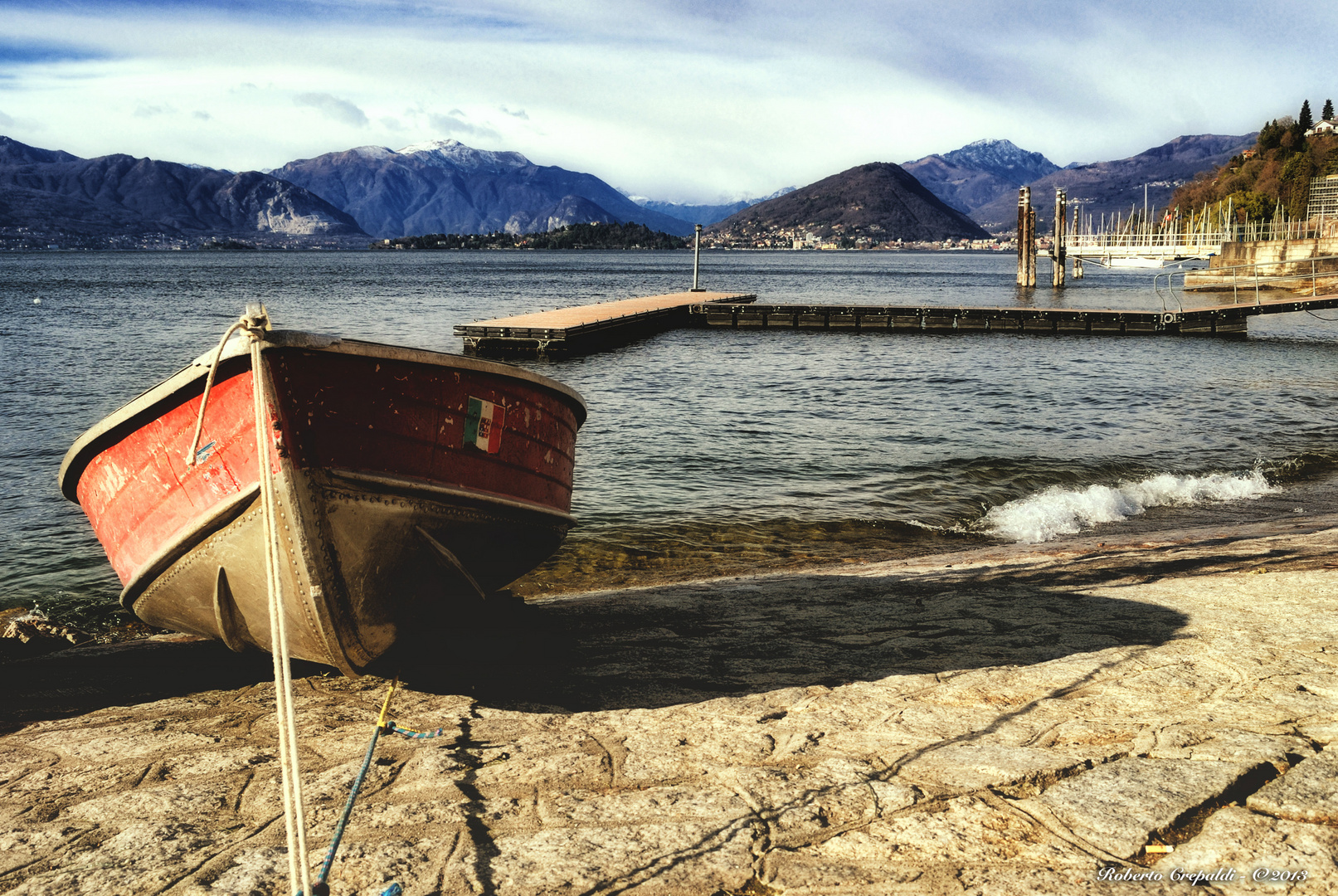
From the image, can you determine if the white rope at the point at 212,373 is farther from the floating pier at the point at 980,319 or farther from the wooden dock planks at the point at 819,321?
the floating pier at the point at 980,319

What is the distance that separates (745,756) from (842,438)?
40.4 ft

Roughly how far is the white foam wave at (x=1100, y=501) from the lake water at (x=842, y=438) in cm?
4

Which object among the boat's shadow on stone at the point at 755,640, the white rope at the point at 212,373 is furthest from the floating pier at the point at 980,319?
the white rope at the point at 212,373

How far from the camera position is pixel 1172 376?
23.9m

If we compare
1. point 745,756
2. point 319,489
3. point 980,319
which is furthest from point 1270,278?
point 319,489

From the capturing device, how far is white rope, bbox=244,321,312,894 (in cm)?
292

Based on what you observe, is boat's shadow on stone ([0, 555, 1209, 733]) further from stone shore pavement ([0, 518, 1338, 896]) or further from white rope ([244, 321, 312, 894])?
white rope ([244, 321, 312, 894])

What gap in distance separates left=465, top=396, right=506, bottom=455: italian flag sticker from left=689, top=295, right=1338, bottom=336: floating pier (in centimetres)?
3360

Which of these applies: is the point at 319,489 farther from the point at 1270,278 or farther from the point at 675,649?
the point at 1270,278

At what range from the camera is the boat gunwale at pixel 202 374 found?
4113 mm

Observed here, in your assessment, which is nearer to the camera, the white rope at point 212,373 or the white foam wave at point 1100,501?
the white rope at point 212,373

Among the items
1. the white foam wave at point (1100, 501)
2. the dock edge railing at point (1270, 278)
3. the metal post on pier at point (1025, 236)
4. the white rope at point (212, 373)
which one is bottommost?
the white foam wave at point (1100, 501)

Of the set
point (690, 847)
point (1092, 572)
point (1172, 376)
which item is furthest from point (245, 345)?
point (1172, 376)

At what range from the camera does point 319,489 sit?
436cm
